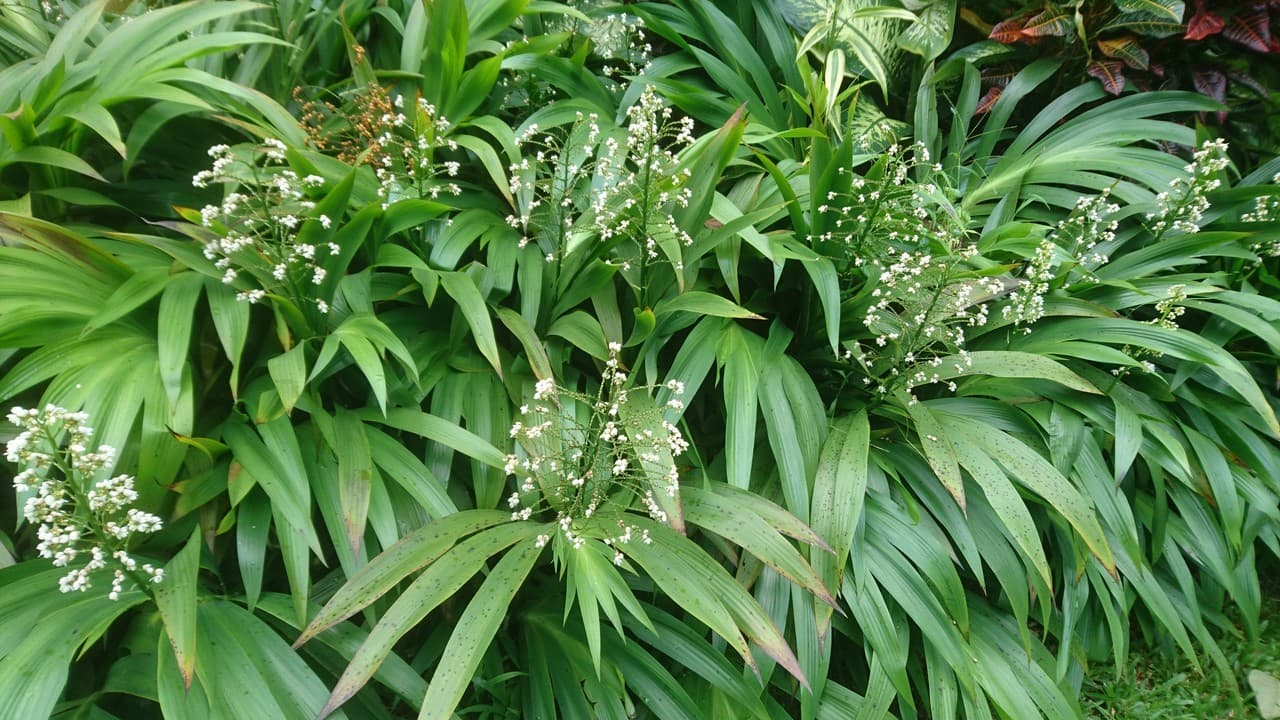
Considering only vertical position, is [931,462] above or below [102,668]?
above

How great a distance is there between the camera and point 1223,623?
7.40 feet

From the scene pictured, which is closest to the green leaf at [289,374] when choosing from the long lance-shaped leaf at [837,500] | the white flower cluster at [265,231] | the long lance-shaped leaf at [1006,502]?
the white flower cluster at [265,231]

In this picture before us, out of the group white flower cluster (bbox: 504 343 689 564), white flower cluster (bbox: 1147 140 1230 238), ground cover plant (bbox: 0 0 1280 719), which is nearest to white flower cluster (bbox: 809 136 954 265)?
ground cover plant (bbox: 0 0 1280 719)

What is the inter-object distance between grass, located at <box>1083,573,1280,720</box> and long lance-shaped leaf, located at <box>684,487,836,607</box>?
1137mm

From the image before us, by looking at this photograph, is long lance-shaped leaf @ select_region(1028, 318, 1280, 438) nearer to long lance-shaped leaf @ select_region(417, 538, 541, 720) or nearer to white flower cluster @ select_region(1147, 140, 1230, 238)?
white flower cluster @ select_region(1147, 140, 1230, 238)

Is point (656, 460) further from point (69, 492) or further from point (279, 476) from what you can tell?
point (69, 492)

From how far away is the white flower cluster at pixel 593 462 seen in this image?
152cm

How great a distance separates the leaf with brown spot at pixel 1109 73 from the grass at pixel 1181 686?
1.99m

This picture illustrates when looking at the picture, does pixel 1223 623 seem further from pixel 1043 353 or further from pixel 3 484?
pixel 3 484

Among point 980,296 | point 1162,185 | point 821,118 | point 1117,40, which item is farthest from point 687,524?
point 1117,40

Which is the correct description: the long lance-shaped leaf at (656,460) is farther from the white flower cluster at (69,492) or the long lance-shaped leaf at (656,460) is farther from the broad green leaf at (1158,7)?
the broad green leaf at (1158,7)

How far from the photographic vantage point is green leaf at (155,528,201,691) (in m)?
1.25

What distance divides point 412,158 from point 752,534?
1.32m

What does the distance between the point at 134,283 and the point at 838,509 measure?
172 cm
